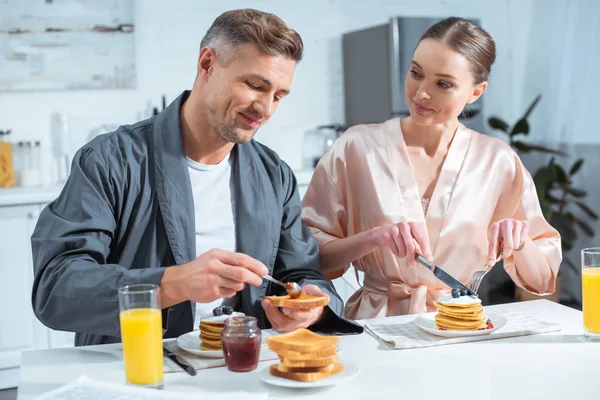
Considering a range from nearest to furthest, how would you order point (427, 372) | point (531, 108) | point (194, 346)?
1. point (427, 372)
2. point (194, 346)
3. point (531, 108)

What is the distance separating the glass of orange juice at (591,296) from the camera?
172 cm

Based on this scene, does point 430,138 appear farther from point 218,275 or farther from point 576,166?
point 576,166

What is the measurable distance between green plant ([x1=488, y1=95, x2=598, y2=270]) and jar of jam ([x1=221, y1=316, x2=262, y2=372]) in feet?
11.2

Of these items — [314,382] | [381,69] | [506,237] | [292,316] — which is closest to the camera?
[314,382]

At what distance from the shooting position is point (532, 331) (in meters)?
1.78

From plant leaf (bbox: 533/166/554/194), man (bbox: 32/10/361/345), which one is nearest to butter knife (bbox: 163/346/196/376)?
man (bbox: 32/10/361/345)

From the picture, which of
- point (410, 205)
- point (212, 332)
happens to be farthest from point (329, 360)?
point (410, 205)

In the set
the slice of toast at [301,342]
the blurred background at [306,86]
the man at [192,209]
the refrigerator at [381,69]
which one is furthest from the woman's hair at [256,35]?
the refrigerator at [381,69]

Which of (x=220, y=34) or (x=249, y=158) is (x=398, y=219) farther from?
(x=220, y=34)

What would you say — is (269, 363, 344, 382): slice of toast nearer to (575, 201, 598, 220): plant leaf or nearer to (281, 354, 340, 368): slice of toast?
(281, 354, 340, 368): slice of toast

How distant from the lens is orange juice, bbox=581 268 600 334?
172 centimetres

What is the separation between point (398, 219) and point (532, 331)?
0.61 metres

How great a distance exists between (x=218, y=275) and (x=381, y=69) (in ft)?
10.6

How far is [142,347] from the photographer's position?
1.42 meters
